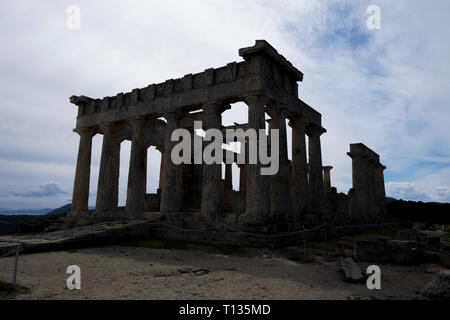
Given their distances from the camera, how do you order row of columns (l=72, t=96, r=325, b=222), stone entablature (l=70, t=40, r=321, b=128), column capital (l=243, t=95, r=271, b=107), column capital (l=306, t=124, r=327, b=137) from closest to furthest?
row of columns (l=72, t=96, r=325, b=222), column capital (l=243, t=95, r=271, b=107), stone entablature (l=70, t=40, r=321, b=128), column capital (l=306, t=124, r=327, b=137)

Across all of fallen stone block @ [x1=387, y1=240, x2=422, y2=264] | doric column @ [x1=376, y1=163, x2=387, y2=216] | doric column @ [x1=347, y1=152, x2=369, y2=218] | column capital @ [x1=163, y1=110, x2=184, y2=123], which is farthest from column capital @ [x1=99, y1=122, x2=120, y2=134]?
doric column @ [x1=376, y1=163, x2=387, y2=216]

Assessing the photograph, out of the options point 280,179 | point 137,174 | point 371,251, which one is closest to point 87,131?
point 137,174

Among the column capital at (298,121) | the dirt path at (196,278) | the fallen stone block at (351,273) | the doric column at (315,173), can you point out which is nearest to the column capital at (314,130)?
the doric column at (315,173)

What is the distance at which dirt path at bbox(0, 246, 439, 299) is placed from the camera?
558 cm

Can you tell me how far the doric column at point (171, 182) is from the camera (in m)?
15.0

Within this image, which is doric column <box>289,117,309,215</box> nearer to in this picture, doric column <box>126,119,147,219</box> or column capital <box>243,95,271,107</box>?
column capital <box>243,95,271,107</box>

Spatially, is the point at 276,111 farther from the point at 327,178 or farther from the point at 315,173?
the point at 327,178

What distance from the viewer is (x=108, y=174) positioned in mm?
18219

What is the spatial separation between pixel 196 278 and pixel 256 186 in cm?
606

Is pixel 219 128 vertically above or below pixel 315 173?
above

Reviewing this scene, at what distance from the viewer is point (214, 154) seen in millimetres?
14219
